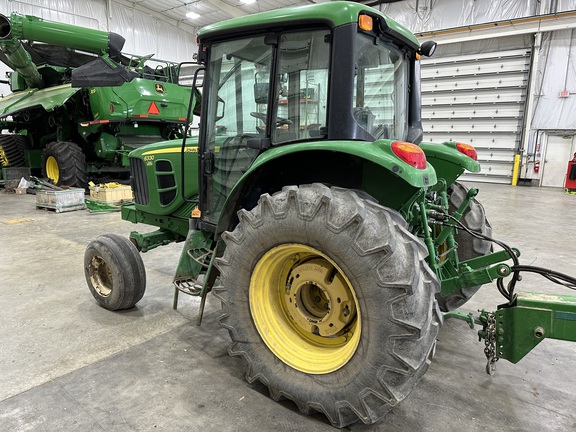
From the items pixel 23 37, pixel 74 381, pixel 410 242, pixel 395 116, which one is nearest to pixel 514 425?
pixel 410 242

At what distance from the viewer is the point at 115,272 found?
2912mm

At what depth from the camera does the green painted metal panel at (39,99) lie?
317 inches

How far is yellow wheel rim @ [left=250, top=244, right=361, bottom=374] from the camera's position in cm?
191

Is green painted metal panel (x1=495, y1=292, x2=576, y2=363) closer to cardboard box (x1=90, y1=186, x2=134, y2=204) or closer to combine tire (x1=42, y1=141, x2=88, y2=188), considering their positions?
cardboard box (x1=90, y1=186, x2=134, y2=204)

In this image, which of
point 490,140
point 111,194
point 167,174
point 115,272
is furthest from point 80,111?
point 490,140

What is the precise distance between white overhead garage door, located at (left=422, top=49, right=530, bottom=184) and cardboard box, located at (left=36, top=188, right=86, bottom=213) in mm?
10896

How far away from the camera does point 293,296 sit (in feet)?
6.72

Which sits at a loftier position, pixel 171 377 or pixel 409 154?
pixel 409 154

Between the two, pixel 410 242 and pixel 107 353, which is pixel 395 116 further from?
pixel 107 353

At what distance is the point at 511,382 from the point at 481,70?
12217 millimetres

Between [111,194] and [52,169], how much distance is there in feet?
8.37

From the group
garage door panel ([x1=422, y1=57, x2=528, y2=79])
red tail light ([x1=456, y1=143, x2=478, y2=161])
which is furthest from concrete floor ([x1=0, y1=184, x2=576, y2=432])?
garage door panel ([x1=422, y1=57, x2=528, y2=79])

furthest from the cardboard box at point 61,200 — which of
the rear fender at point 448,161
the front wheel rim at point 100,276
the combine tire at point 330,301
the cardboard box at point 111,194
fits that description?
the rear fender at point 448,161

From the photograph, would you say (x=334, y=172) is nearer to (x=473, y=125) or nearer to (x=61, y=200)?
(x=61, y=200)
